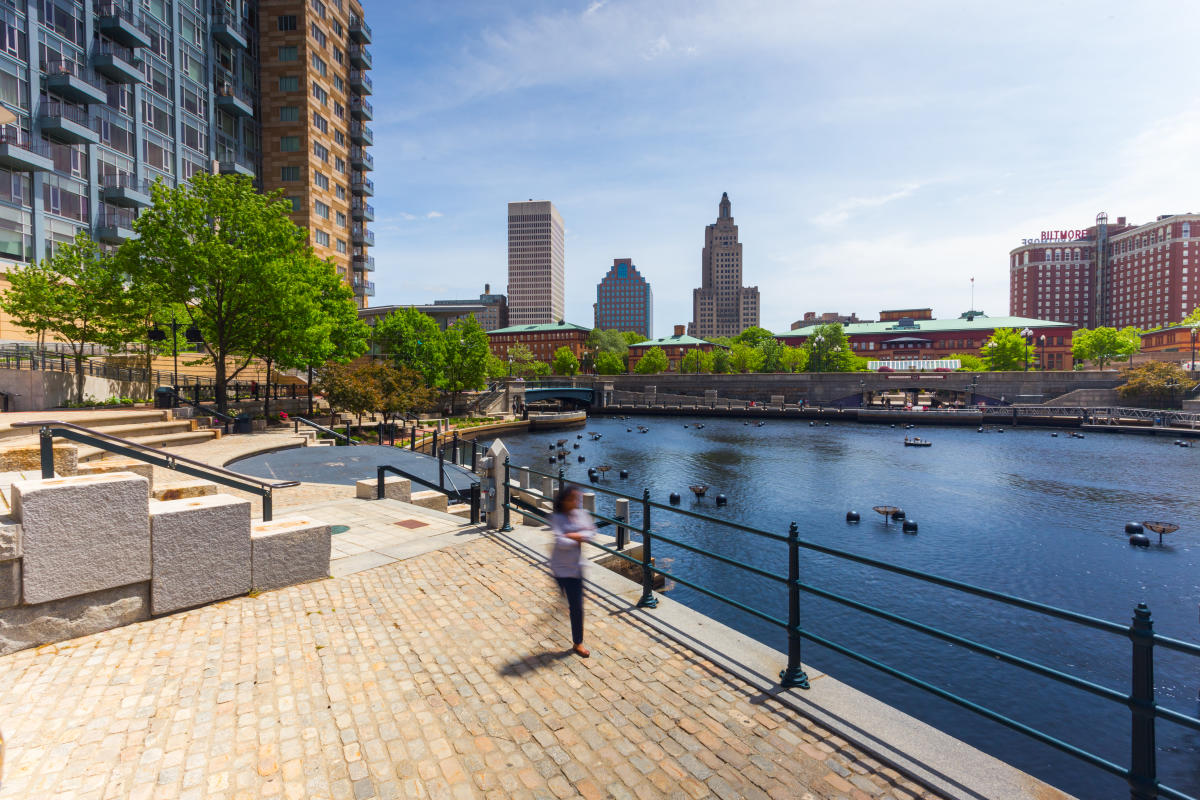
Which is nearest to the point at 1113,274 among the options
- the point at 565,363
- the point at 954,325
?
the point at 954,325

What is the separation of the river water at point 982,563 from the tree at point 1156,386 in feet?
104

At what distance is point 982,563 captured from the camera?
22359 millimetres

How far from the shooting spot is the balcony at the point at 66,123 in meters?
38.9

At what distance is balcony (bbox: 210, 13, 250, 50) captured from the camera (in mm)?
55250

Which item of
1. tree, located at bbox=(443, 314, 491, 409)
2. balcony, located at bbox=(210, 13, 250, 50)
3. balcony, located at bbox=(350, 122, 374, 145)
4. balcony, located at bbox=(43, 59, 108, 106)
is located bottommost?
tree, located at bbox=(443, 314, 491, 409)

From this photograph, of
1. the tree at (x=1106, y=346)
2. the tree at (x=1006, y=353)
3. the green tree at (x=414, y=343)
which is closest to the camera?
the green tree at (x=414, y=343)

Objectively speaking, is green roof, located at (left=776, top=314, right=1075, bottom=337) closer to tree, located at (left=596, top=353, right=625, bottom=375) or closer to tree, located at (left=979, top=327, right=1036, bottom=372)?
tree, located at (left=979, top=327, right=1036, bottom=372)

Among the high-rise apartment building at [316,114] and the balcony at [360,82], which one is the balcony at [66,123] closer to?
the high-rise apartment building at [316,114]

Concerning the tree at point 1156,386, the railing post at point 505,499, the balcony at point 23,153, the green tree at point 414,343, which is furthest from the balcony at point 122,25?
the tree at point 1156,386

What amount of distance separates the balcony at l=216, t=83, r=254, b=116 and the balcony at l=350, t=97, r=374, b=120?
14751 millimetres

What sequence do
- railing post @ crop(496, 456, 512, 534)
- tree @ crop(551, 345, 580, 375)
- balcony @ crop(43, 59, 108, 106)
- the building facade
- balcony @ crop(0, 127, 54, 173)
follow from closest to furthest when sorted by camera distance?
railing post @ crop(496, 456, 512, 534) < balcony @ crop(0, 127, 54, 173) < balcony @ crop(43, 59, 108, 106) < tree @ crop(551, 345, 580, 375) < the building facade

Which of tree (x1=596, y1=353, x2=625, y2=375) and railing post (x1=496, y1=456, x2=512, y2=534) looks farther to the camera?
tree (x1=596, y1=353, x2=625, y2=375)

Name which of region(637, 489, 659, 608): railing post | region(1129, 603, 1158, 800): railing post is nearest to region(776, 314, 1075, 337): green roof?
region(637, 489, 659, 608): railing post

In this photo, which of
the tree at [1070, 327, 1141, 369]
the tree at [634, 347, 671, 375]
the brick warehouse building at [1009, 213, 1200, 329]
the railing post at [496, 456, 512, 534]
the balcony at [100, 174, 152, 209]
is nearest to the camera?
the railing post at [496, 456, 512, 534]
